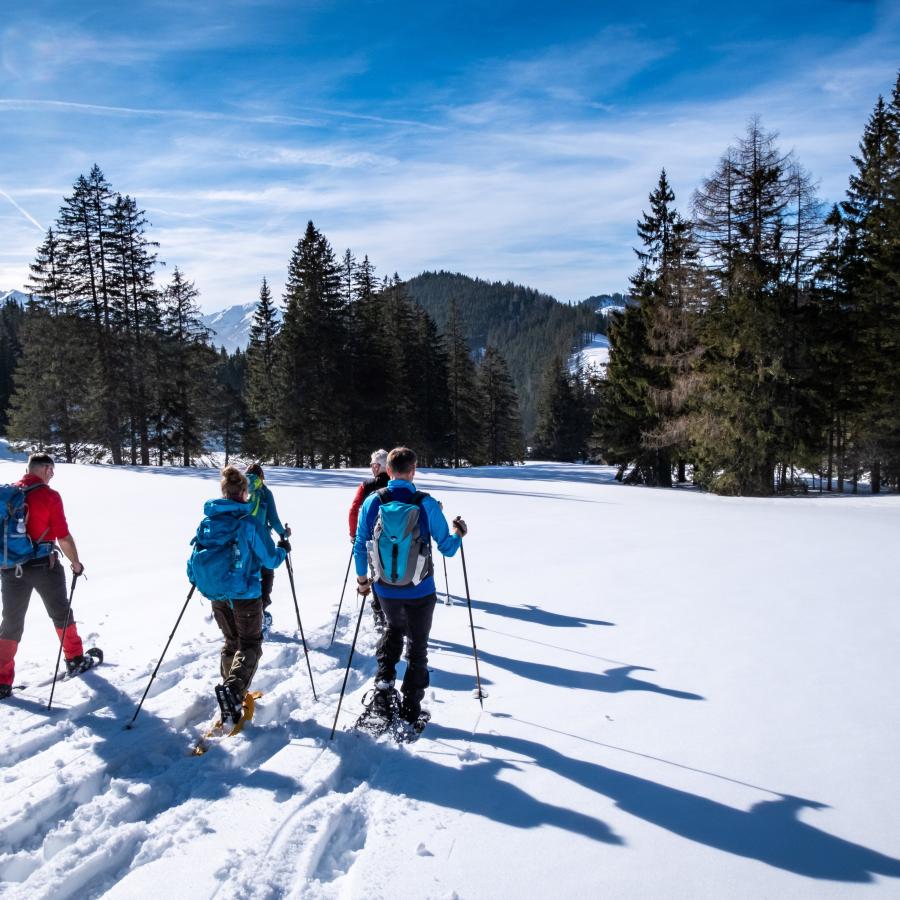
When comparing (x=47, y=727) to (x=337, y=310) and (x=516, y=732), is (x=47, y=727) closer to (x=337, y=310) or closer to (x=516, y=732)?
(x=516, y=732)

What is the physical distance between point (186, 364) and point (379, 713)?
110ft

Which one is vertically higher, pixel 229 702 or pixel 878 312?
pixel 878 312

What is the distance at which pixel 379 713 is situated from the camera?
4.75 meters

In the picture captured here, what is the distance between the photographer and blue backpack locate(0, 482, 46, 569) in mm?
5398

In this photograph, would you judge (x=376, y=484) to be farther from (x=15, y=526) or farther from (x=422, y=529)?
(x=15, y=526)

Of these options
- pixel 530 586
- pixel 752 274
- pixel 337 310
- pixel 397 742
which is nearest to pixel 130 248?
pixel 337 310

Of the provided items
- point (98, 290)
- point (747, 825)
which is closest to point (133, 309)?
point (98, 290)

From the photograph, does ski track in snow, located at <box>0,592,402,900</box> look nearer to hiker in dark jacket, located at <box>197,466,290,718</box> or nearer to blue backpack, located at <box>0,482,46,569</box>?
hiker in dark jacket, located at <box>197,466,290,718</box>

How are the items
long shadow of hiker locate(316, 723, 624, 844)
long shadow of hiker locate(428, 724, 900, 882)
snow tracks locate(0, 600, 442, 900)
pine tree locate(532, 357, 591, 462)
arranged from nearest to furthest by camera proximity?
1. snow tracks locate(0, 600, 442, 900)
2. long shadow of hiker locate(428, 724, 900, 882)
3. long shadow of hiker locate(316, 723, 624, 844)
4. pine tree locate(532, 357, 591, 462)

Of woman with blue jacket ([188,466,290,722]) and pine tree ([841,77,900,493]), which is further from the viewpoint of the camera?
pine tree ([841,77,900,493])

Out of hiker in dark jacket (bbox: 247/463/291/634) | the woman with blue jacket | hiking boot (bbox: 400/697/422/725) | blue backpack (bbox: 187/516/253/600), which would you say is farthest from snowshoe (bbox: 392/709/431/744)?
hiker in dark jacket (bbox: 247/463/291/634)

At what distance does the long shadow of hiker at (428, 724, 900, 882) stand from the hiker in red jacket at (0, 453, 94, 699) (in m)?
4.55

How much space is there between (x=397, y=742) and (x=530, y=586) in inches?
198

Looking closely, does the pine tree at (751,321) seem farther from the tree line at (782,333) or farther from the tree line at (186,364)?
the tree line at (186,364)
